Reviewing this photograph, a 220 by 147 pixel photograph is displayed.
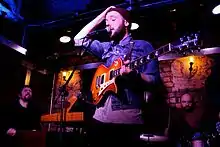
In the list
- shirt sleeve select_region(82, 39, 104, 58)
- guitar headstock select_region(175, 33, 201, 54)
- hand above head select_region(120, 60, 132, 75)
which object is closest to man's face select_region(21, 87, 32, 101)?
shirt sleeve select_region(82, 39, 104, 58)

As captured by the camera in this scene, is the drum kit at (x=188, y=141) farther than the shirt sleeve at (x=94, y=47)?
Yes

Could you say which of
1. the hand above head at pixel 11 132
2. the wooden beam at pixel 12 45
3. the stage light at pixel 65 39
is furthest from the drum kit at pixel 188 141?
the wooden beam at pixel 12 45

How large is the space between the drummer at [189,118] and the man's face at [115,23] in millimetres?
2531

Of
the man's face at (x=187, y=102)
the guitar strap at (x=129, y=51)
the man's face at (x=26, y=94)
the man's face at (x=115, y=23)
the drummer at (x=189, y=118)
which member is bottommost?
the drummer at (x=189, y=118)

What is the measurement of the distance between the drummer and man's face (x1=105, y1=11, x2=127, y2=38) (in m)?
2.53

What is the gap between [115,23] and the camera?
262 cm

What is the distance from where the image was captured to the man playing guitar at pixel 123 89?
1.99 m

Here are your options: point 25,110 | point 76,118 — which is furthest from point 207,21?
point 25,110

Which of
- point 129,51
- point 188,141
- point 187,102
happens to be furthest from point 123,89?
point 187,102

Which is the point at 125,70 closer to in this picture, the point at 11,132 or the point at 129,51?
the point at 129,51

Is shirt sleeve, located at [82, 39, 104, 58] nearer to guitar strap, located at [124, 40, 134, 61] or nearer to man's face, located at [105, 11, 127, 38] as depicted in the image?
man's face, located at [105, 11, 127, 38]

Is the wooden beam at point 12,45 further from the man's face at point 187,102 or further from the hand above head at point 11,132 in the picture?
the man's face at point 187,102

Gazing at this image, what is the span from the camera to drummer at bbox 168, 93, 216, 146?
4590 mm

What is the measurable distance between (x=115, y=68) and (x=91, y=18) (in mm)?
2230
